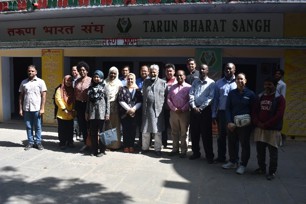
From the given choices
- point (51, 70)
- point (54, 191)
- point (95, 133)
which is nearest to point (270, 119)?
point (95, 133)

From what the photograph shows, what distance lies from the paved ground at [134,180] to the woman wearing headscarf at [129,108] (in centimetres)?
35

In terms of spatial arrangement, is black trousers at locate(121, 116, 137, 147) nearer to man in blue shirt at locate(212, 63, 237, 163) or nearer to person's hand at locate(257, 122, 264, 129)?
man in blue shirt at locate(212, 63, 237, 163)

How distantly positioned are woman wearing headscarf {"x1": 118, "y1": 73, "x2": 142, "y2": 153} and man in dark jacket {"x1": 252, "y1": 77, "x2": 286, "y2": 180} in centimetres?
245

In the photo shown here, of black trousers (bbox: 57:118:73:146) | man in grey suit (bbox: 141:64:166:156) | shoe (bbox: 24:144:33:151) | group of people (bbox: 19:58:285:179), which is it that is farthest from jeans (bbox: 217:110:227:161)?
shoe (bbox: 24:144:33:151)

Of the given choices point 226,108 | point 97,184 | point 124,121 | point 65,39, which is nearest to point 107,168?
point 97,184

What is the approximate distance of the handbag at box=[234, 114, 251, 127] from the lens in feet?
18.2

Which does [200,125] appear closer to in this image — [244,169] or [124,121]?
[244,169]

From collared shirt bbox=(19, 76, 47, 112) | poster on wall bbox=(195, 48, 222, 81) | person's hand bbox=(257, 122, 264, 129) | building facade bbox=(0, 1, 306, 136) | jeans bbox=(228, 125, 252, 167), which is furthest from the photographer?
poster on wall bbox=(195, 48, 222, 81)

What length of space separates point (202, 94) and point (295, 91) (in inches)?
129

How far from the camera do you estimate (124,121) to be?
693 cm

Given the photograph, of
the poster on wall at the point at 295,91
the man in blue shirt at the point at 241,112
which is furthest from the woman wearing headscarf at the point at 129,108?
the poster on wall at the point at 295,91

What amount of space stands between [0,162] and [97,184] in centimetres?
233

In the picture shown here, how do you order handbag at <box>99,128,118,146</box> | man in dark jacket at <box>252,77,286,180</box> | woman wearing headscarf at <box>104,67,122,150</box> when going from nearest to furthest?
man in dark jacket at <box>252,77,286,180</box>, handbag at <box>99,128,118,146</box>, woman wearing headscarf at <box>104,67,122,150</box>

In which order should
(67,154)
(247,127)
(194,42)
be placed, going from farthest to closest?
(194,42) → (67,154) → (247,127)
